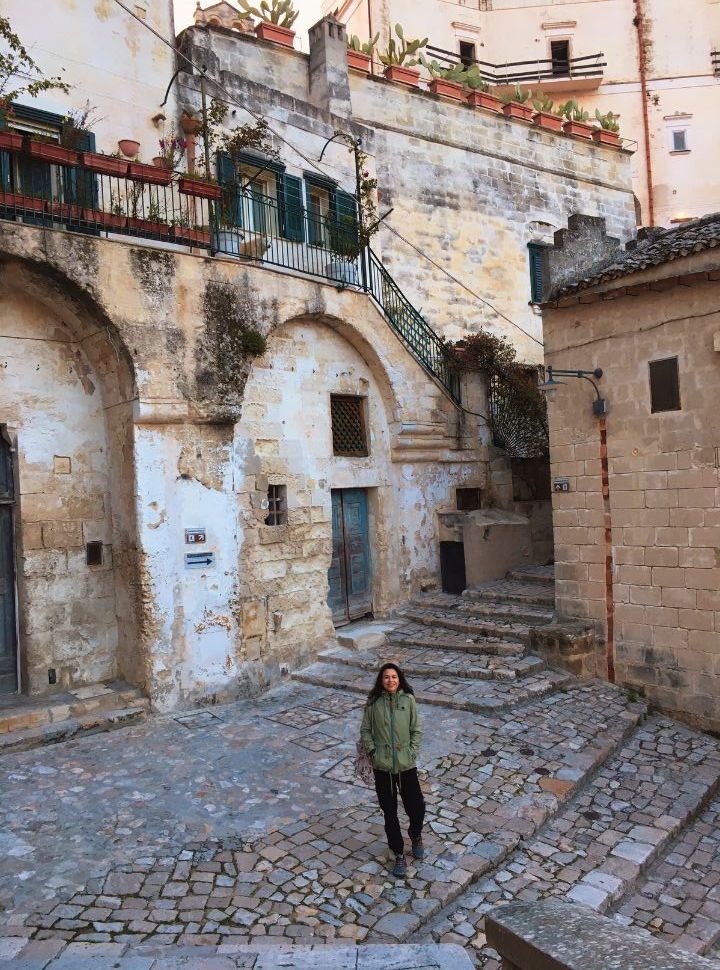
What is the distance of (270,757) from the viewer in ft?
24.6

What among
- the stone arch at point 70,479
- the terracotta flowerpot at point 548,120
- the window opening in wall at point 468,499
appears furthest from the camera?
the terracotta flowerpot at point 548,120

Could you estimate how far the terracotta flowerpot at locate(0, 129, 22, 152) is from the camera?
773 centimetres

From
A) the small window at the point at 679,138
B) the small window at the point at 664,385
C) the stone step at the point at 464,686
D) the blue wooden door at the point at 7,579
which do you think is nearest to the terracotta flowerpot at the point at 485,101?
the small window at the point at 679,138

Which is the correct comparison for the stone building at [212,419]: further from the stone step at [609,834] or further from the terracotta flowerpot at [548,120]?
the terracotta flowerpot at [548,120]

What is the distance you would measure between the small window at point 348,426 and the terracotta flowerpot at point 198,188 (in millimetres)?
3440

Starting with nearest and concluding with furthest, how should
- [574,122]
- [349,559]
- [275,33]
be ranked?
[349,559] → [275,33] → [574,122]

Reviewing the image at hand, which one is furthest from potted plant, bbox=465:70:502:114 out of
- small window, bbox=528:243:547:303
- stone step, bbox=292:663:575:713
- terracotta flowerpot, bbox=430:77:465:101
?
stone step, bbox=292:663:575:713

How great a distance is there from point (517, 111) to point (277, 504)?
13016mm

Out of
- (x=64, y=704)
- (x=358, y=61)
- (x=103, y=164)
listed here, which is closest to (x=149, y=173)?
(x=103, y=164)

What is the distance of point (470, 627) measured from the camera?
34.7ft

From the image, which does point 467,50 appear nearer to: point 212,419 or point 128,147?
point 128,147

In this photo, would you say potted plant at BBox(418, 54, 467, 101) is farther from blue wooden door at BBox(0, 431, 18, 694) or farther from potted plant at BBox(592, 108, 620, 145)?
blue wooden door at BBox(0, 431, 18, 694)

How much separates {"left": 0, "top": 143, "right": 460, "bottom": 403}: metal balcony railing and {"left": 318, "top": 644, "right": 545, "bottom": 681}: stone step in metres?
4.84

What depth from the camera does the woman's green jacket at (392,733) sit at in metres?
5.42
